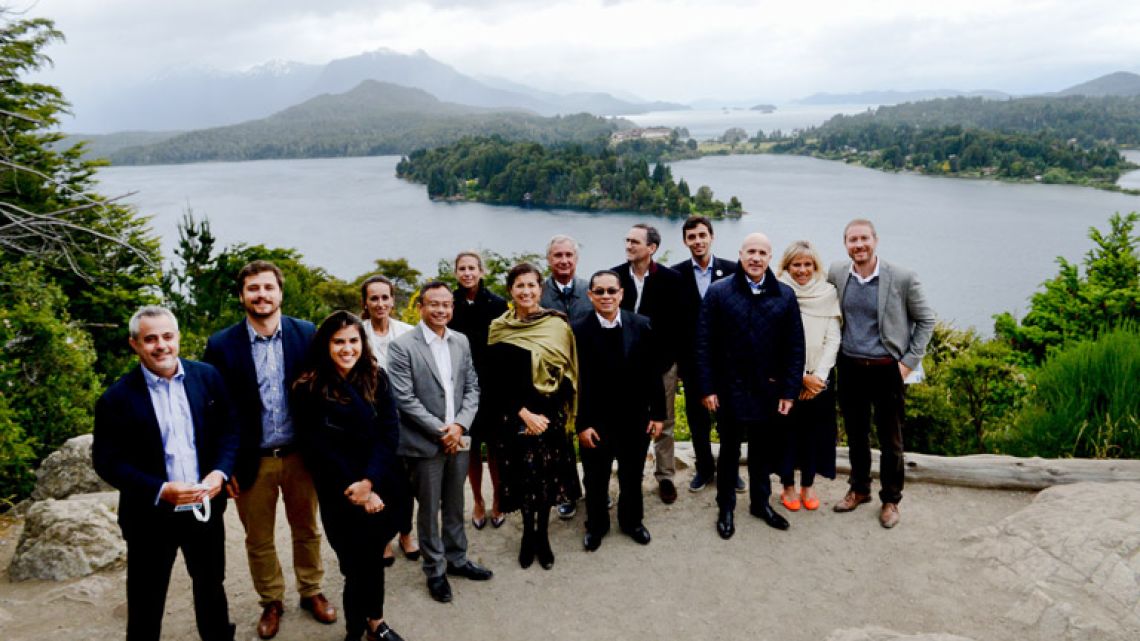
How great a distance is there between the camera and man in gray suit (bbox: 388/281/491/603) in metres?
3.79

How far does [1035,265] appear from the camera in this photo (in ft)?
149

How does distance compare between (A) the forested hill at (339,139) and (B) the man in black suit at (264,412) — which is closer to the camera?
(B) the man in black suit at (264,412)

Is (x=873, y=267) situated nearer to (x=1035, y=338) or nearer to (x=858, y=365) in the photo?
(x=858, y=365)

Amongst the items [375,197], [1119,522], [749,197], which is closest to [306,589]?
[1119,522]

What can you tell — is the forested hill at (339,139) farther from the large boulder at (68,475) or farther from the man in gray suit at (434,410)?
the man in gray suit at (434,410)

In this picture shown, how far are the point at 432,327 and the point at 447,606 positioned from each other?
1529 mm

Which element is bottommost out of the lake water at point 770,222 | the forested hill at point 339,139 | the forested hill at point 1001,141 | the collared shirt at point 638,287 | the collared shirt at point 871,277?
the lake water at point 770,222

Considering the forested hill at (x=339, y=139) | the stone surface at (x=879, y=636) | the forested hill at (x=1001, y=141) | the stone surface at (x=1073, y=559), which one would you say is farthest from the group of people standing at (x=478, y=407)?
the forested hill at (x=339, y=139)

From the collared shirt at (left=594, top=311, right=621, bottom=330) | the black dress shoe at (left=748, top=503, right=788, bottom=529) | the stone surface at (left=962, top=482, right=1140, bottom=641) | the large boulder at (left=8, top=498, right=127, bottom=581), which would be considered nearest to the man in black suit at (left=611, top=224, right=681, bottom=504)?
the collared shirt at (left=594, top=311, right=621, bottom=330)

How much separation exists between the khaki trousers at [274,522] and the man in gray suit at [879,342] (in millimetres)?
3328

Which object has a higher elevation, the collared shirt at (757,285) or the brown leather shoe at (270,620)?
the collared shirt at (757,285)

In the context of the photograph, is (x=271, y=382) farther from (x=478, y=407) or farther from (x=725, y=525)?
(x=725, y=525)

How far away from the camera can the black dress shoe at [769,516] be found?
4543 mm

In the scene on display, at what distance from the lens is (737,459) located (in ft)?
15.1
